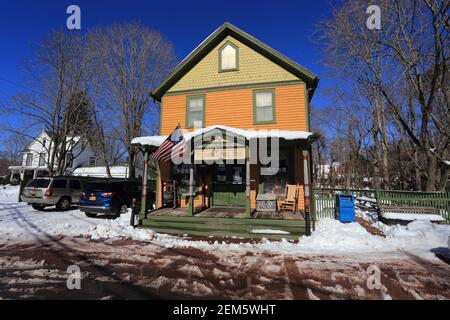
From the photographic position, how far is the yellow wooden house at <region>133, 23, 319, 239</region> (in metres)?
8.73

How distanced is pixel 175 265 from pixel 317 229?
194 inches

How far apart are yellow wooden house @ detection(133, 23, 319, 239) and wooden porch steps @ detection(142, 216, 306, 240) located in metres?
0.43

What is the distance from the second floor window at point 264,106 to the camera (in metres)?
10.2

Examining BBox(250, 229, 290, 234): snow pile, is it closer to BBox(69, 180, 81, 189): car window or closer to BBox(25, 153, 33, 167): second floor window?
BBox(69, 180, 81, 189): car window

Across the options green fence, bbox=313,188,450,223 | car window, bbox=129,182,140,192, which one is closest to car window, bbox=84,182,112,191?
car window, bbox=129,182,140,192

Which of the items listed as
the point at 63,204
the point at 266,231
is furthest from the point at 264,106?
the point at 63,204

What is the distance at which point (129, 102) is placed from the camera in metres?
18.5

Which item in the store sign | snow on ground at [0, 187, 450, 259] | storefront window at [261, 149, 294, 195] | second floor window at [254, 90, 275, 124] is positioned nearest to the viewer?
snow on ground at [0, 187, 450, 259]

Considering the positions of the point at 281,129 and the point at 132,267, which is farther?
the point at 281,129

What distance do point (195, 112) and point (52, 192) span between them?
8.46m

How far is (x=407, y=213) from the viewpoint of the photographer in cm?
891

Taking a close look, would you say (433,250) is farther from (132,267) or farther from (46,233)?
(46,233)
